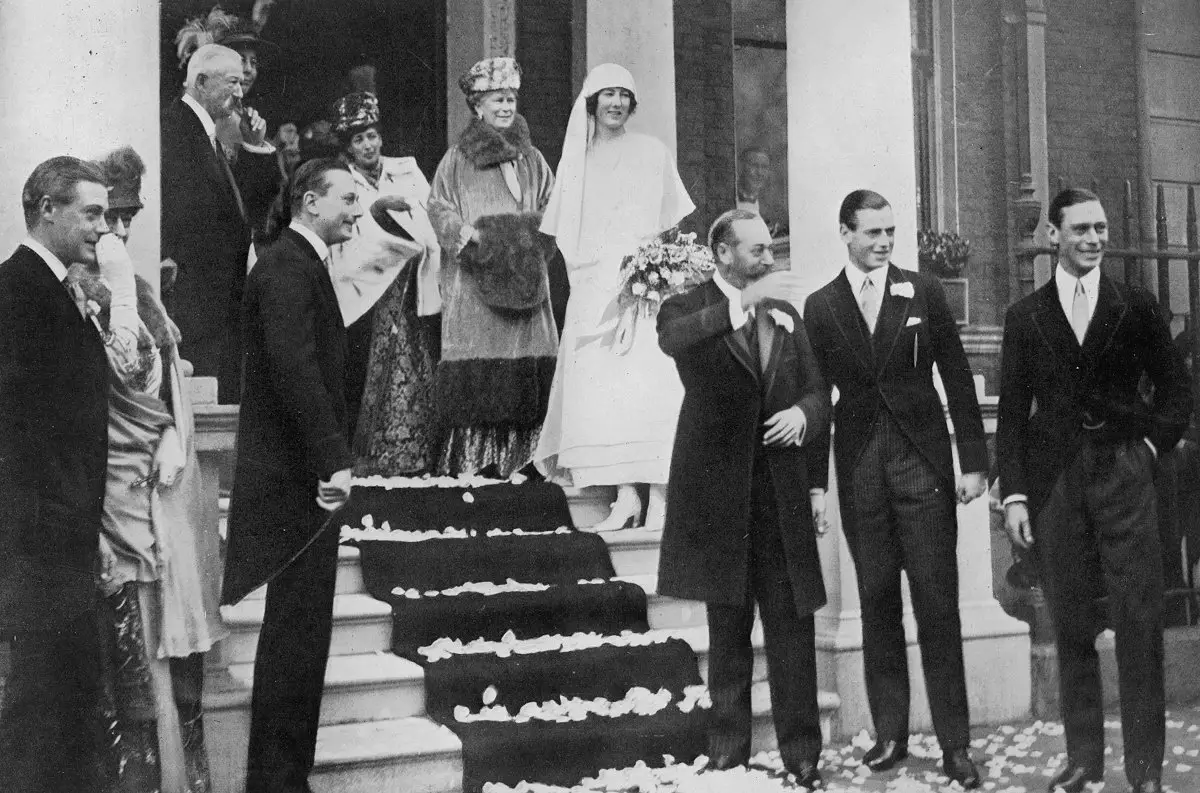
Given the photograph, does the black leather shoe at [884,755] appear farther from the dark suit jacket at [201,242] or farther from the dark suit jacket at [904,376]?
the dark suit jacket at [201,242]

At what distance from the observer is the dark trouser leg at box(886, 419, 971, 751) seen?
4.18 metres

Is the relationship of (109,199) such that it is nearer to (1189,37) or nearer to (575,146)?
(575,146)

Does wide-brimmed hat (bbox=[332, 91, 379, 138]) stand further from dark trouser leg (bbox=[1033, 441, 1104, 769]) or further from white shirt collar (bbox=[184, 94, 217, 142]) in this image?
dark trouser leg (bbox=[1033, 441, 1104, 769])

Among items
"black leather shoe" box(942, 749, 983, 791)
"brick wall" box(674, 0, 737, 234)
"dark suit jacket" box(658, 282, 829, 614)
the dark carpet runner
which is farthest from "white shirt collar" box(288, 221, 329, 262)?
"brick wall" box(674, 0, 737, 234)

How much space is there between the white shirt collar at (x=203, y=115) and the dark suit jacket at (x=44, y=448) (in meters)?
1.11

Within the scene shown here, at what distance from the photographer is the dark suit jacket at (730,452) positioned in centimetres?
410

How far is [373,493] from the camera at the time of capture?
5.10 meters

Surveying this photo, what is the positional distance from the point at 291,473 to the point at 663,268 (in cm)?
156

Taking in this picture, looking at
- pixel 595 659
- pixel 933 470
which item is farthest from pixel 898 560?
pixel 595 659

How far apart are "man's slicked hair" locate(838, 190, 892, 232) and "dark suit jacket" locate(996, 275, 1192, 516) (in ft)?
1.90

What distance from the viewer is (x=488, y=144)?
17.9ft

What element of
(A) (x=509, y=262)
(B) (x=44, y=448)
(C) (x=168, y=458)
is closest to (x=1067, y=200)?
(A) (x=509, y=262)

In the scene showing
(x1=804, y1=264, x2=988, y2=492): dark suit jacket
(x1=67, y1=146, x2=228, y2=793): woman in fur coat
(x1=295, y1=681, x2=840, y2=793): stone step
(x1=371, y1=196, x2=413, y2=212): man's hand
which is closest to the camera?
(x1=67, y1=146, x2=228, y2=793): woman in fur coat

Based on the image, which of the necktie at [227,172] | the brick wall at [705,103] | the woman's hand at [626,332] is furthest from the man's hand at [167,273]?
the brick wall at [705,103]
